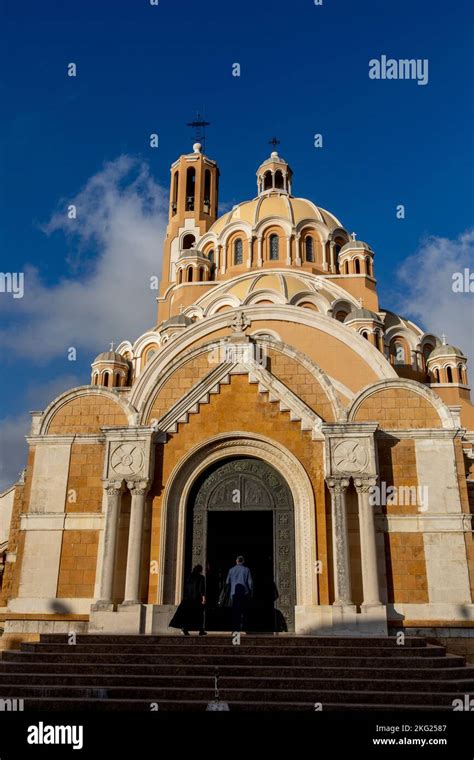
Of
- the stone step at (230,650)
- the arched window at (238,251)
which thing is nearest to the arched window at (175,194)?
the arched window at (238,251)

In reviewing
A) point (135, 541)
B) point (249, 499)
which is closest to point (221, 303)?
point (249, 499)

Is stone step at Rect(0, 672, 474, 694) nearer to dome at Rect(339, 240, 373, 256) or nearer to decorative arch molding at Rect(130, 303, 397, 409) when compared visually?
decorative arch molding at Rect(130, 303, 397, 409)

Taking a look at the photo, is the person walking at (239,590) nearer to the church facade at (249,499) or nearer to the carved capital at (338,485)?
the church facade at (249,499)

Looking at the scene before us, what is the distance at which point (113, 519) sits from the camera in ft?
41.1

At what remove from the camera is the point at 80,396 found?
14.1 m

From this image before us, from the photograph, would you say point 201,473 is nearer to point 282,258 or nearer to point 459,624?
point 459,624

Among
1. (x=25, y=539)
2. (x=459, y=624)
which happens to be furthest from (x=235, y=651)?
(x=25, y=539)

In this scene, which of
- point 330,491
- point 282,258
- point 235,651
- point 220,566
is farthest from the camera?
point 282,258

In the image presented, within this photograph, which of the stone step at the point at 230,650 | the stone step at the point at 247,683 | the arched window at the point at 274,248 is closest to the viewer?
the stone step at the point at 247,683

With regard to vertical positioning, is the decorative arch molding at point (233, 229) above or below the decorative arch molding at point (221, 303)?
above

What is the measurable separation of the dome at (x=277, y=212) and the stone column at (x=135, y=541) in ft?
75.6

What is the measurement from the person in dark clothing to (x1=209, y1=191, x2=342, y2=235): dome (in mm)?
24818

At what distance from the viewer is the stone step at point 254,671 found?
27.7 feet

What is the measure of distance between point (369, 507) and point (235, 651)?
3964 mm
